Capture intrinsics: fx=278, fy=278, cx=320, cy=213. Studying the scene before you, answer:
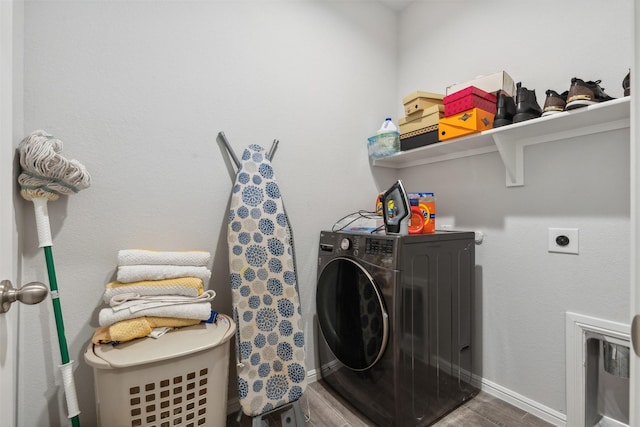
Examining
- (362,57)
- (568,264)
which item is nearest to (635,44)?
(568,264)

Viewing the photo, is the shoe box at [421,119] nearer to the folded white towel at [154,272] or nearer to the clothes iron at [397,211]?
the clothes iron at [397,211]

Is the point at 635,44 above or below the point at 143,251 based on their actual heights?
above

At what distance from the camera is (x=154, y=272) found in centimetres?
→ 114

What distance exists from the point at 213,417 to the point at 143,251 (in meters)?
0.72

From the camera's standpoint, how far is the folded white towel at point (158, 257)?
114cm

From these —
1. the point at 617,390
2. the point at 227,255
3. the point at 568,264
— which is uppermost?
the point at 227,255

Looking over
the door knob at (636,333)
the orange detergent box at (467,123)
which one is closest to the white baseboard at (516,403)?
the door knob at (636,333)

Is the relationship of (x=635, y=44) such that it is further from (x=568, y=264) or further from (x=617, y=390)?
(x=617, y=390)

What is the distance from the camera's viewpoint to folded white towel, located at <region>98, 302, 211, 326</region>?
1.03m

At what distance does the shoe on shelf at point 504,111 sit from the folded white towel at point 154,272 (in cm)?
164

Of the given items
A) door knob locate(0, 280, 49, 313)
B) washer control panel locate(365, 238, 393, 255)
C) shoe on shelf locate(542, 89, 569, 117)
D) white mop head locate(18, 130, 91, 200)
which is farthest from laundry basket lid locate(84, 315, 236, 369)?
shoe on shelf locate(542, 89, 569, 117)

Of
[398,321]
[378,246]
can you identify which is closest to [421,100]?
[378,246]

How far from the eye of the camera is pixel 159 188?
4.35ft

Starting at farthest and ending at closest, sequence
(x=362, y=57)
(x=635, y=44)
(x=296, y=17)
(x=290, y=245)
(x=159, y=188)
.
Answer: (x=362, y=57) → (x=296, y=17) → (x=290, y=245) → (x=159, y=188) → (x=635, y=44)
